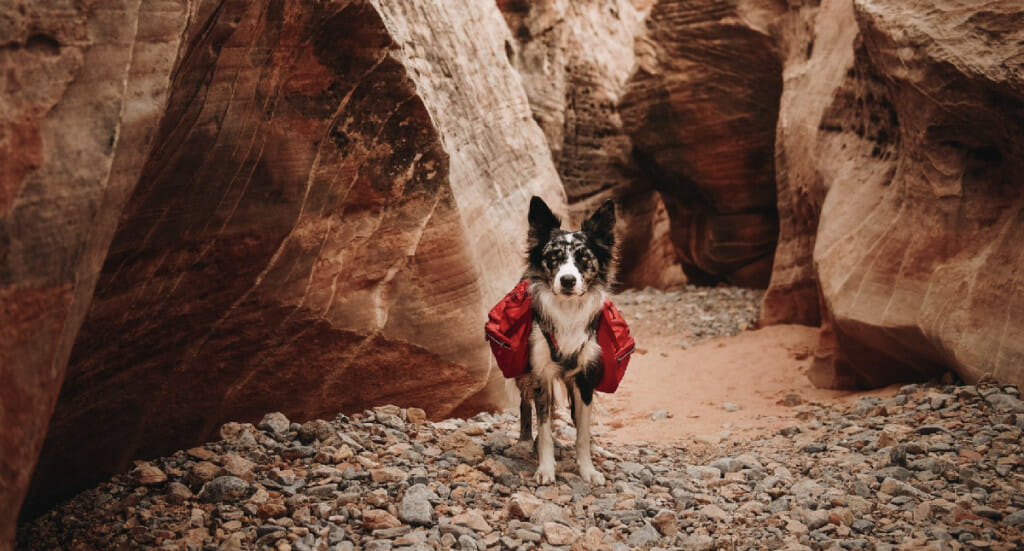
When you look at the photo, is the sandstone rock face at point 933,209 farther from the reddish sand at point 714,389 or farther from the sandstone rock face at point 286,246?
the sandstone rock face at point 286,246

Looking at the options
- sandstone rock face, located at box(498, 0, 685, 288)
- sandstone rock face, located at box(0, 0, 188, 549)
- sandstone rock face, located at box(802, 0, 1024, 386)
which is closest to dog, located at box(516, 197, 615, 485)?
sandstone rock face, located at box(0, 0, 188, 549)

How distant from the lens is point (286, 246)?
582 cm

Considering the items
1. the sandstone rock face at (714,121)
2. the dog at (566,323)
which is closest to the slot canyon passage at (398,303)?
the dog at (566,323)

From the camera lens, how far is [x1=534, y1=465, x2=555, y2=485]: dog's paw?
513 centimetres

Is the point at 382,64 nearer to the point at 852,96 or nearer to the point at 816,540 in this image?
the point at 816,540

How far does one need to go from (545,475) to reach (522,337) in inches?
36.2

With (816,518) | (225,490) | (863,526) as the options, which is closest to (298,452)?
(225,490)

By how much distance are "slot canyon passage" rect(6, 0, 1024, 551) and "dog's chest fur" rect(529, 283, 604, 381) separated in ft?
2.35

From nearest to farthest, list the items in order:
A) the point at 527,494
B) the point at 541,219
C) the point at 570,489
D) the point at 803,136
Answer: the point at 527,494 < the point at 570,489 < the point at 541,219 < the point at 803,136

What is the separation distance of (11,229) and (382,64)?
134 inches

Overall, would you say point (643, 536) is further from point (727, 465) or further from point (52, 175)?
point (52, 175)

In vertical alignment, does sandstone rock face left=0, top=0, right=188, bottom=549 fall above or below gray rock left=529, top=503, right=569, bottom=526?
above

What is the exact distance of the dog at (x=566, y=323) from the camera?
17.3ft

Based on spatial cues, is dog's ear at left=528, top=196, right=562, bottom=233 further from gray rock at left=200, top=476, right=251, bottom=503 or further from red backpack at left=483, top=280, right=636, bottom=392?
gray rock at left=200, top=476, right=251, bottom=503
